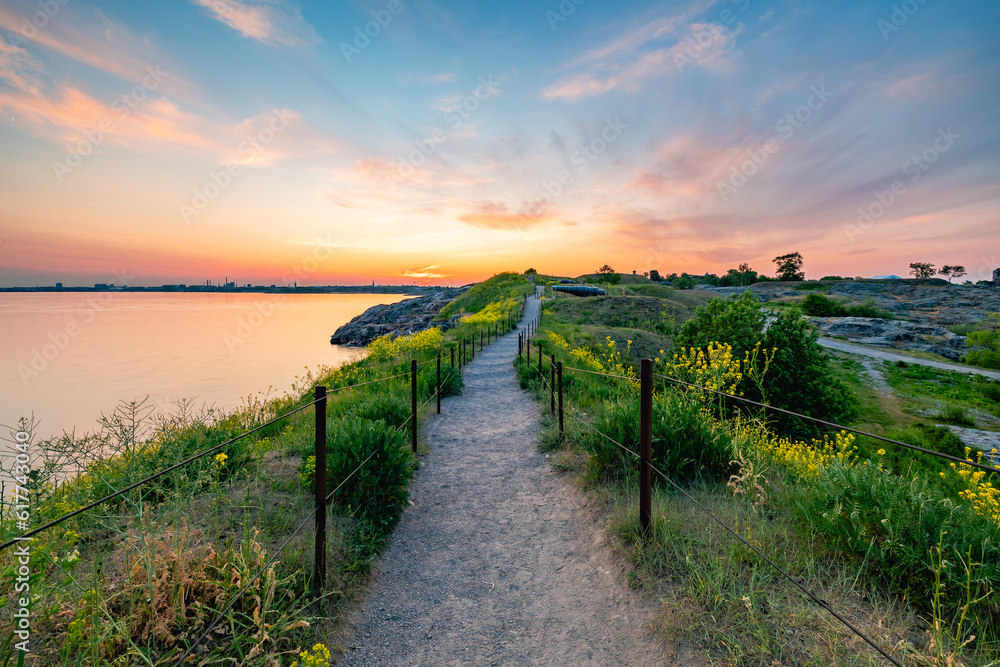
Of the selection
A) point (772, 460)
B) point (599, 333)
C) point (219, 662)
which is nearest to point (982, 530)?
point (772, 460)

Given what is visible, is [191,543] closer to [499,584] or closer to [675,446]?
[499,584]

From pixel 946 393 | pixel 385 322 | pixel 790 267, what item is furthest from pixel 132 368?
pixel 790 267

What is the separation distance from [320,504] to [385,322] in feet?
165

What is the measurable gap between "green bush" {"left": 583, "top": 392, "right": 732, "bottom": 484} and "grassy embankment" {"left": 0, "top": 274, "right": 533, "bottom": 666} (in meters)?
2.58

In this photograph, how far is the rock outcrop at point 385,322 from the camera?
45.1 m

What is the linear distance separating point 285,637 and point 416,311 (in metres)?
57.4

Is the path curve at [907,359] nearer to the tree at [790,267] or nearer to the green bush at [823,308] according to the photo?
the green bush at [823,308]

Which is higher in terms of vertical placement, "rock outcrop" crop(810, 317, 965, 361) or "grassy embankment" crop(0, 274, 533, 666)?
"grassy embankment" crop(0, 274, 533, 666)

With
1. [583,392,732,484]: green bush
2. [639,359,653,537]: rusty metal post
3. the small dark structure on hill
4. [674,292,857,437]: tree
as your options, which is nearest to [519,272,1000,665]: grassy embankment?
[583,392,732,484]: green bush

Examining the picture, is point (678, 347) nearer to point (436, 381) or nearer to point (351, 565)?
point (436, 381)

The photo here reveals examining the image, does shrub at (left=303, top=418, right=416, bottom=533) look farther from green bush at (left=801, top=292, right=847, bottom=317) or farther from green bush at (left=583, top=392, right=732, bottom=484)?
green bush at (left=801, top=292, right=847, bottom=317)

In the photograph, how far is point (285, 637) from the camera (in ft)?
8.38

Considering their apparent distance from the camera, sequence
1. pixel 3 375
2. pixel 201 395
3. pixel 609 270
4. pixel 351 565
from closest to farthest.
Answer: pixel 351 565, pixel 201 395, pixel 3 375, pixel 609 270

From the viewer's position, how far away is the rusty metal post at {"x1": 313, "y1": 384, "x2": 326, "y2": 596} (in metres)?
3.19
